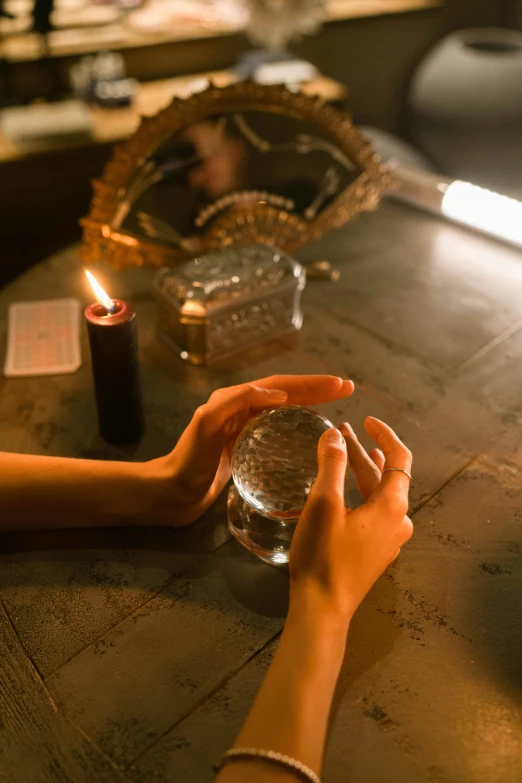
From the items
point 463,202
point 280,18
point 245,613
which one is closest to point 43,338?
point 245,613

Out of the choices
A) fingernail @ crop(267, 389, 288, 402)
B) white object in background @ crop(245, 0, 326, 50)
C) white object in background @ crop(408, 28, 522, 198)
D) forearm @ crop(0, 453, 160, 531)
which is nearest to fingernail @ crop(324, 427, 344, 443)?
fingernail @ crop(267, 389, 288, 402)

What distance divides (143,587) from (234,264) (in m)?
0.64

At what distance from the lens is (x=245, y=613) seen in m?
0.77

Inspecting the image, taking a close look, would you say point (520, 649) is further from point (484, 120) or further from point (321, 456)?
point (484, 120)

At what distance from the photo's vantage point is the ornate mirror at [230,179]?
1.27 metres

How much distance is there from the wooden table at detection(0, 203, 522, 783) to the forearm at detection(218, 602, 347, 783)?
65 millimetres

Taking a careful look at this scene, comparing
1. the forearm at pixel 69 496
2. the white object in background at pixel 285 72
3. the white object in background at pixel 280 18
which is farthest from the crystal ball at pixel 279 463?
the white object in background at pixel 280 18

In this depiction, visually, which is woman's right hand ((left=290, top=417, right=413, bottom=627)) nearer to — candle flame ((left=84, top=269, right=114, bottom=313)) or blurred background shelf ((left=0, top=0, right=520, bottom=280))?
candle flame ((left=84, top=269, right=114, bottom=313))

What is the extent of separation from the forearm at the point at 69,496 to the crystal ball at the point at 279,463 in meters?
0.15

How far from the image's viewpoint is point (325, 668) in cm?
63

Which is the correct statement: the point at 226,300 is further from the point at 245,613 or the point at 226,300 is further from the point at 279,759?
the point at 279,759

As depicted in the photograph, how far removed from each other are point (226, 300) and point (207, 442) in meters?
0.37

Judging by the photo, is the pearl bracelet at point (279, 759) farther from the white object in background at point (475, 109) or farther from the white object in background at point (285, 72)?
the white object in background at point (285, 72)

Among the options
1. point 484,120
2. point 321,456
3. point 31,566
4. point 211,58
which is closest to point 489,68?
point 484,120
